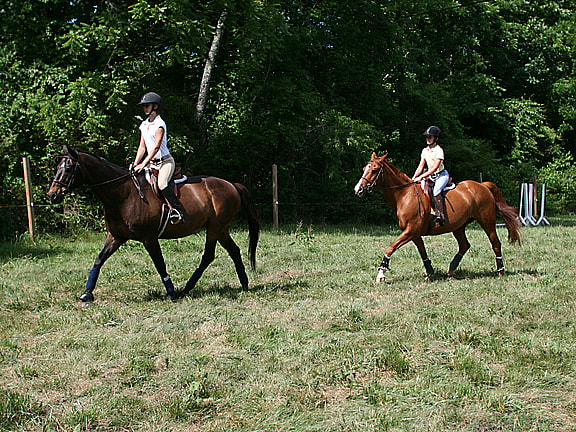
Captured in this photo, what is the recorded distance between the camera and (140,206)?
24.1ft

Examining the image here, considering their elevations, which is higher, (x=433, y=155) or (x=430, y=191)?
(x=433, y=155)

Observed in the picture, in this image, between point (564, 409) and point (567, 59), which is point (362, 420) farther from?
point (567, 59)

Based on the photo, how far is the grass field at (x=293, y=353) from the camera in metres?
3.90

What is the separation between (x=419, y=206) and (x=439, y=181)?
645 mm

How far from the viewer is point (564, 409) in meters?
3.92

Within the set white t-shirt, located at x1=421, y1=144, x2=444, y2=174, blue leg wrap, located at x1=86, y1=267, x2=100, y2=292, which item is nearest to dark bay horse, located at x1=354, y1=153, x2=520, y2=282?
white t-shirt, located at x1=421, y1=144, x2=444, y2=174

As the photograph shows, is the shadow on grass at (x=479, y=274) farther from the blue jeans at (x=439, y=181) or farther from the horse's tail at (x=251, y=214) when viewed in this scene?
the horse's tail at (x=251, y=214)

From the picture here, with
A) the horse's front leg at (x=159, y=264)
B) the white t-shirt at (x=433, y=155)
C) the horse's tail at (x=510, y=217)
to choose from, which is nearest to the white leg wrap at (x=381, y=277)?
the white t-shirt at (x=433, y=155)

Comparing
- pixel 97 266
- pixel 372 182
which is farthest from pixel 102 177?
pixel 372 182

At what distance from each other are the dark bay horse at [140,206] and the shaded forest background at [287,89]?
23.5 feet

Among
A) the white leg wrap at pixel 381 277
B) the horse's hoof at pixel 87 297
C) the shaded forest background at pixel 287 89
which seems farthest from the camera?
the shaded forest background at pixel 287 89

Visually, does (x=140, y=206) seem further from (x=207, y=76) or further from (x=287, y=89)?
(x=287, y=89)

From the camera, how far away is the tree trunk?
1664 centimetres

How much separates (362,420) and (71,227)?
13154mm
